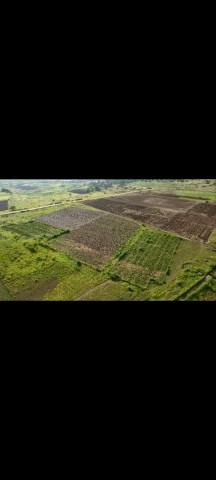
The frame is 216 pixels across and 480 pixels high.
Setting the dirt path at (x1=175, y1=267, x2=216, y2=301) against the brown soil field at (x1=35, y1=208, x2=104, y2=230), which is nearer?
the dirt path at (x1=175, y1=267, x2=216, y2=301)

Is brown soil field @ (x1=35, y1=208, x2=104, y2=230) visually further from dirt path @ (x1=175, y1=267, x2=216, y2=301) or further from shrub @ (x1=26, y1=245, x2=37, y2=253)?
dirt path @ (x1=175, y1=267, x2=216, y2=301)

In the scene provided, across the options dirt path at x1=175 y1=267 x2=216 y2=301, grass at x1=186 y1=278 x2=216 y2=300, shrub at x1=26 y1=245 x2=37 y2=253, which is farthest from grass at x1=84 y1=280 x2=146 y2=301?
shrub at x1=26 y1=245 x2=37 y2=253

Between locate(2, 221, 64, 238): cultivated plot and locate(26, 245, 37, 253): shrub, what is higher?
locate(2, 221, 64, 238): cultivated plot

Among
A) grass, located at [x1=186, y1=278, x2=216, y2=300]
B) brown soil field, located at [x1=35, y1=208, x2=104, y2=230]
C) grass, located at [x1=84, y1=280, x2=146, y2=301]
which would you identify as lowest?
grass, located at [x1=84, y1=280, x2=146, y2=301]

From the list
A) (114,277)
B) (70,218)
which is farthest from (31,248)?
(70,218)

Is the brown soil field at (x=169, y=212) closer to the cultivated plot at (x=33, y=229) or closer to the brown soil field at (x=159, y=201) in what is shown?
the brown soil field at (x=159, y=201)

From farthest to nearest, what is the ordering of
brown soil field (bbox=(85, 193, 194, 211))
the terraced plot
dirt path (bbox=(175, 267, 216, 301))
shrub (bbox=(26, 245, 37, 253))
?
brown soil field (bbox=(85, 193, 194, 211)) < shrub (bbox=(26, 245, 37, 253)) < the terraced plot < dirt path (bbox=(175, 267, 216, 301))
